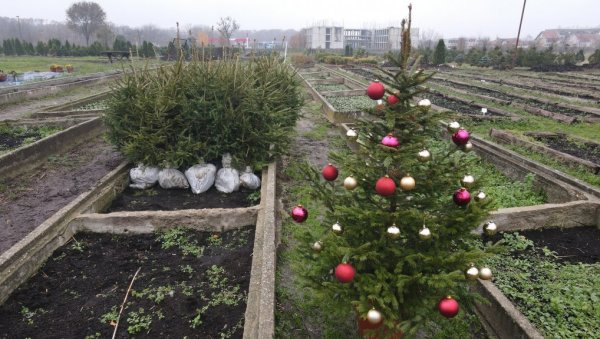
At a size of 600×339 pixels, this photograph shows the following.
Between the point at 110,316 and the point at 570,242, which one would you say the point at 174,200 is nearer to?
the point at 110,316

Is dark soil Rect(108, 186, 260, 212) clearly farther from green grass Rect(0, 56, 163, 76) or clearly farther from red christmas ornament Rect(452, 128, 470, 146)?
green grass Rect(0, 56, 163, 76)

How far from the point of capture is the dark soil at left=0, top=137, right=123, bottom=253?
5613 millimetres

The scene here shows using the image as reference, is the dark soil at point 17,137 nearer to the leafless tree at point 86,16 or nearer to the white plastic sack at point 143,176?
the white plastic sack at point 143,176

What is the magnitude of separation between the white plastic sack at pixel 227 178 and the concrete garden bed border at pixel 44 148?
4.10 metres

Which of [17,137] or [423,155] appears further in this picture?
[17,137]

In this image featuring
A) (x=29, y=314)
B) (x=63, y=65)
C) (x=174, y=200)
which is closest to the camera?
(x=29, y=314)

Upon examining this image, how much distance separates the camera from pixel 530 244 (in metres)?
4.77

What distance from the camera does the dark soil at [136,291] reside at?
3.49 metres

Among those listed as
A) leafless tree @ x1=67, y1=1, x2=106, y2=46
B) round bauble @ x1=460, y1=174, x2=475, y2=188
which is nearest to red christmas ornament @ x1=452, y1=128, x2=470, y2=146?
round bauble @ x1=460, y1=174, x2=475, y2=188

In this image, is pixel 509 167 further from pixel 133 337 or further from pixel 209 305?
pixel 133 337

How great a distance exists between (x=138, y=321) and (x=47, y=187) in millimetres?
4734

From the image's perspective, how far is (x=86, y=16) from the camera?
2714 inches

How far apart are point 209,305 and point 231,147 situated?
3.56 metres

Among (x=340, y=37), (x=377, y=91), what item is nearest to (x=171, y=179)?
(x=377, y=91)
